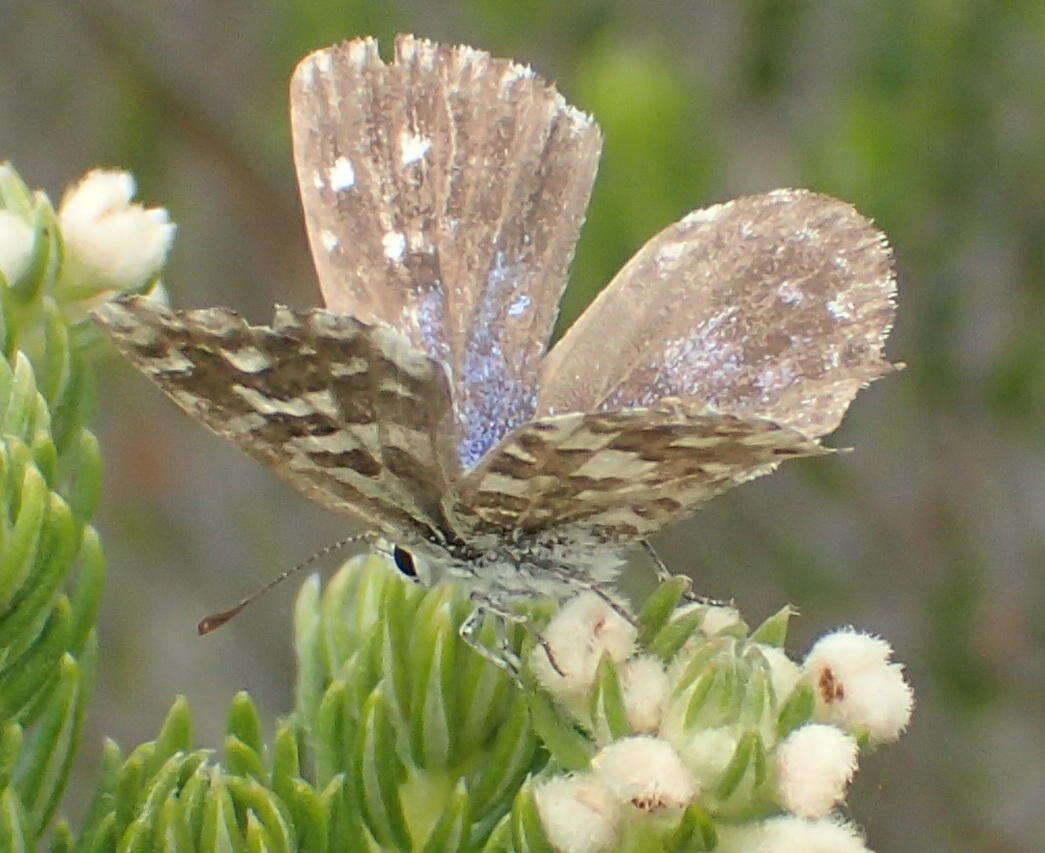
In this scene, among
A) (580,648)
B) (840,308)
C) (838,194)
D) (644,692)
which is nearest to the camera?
Result: (644,692)

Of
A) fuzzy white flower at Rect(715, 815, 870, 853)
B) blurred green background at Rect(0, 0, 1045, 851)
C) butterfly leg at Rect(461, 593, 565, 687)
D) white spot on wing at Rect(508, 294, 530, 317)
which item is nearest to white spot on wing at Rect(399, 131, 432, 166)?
white spot on wing at Rect(508, 294, 530, 317)

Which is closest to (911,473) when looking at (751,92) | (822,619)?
(822,619)

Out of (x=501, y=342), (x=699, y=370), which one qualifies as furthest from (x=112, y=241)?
(x=699, y=370)

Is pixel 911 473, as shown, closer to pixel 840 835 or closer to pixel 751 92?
pixel 751 92

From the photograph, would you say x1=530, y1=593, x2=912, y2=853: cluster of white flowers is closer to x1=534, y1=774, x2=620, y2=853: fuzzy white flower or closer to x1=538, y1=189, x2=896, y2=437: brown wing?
x1=534, y1=774, x2=620, y2=853: fuzzy white flower

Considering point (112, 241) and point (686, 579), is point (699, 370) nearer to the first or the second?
point (686, 579)

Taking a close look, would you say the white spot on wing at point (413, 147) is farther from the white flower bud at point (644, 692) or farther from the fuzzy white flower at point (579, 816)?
the fuzzy white flower at point (579, 816)

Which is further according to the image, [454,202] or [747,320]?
[454,202]
